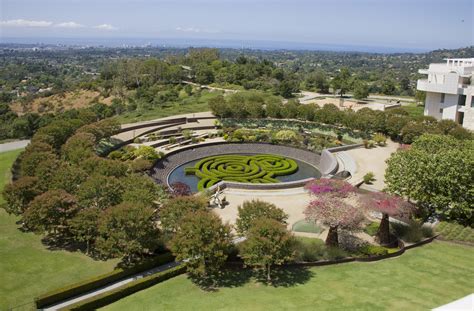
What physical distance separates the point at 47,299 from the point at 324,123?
4659cm

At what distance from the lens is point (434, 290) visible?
22.5 metres

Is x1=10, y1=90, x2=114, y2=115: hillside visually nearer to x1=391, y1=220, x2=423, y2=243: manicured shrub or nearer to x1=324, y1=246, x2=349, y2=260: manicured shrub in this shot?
x1=391, y1=220, x2=423, y2=243: manicured shrub

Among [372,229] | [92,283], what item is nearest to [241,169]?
[372,229]

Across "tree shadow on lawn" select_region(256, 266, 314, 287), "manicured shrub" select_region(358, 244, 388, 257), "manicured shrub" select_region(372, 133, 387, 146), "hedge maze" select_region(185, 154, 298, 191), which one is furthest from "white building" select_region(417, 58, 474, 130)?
"tree shadow on lawn" select_region(256, 266, 314, 287)

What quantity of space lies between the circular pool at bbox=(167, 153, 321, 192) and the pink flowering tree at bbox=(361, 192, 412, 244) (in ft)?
51.3

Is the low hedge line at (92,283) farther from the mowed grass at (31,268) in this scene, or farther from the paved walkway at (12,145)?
the paved walkway at (12,145)

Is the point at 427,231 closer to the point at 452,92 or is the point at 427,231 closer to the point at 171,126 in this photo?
the point at 452,92

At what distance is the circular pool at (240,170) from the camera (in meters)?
42.7

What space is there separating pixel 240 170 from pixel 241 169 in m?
0.30

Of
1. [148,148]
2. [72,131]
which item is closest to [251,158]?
[148,148]

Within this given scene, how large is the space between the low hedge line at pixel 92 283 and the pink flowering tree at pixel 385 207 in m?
13.7

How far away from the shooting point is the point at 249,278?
24.2m

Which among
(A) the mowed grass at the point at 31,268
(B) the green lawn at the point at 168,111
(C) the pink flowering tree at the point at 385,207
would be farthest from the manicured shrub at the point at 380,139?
(A) the mowed grass at the point at 31,268

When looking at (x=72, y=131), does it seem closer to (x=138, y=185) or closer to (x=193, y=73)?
(x=138, y=185)
